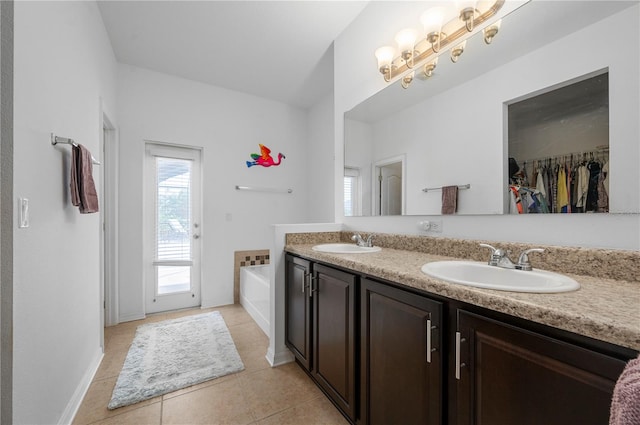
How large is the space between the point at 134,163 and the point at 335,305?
2.69 meters

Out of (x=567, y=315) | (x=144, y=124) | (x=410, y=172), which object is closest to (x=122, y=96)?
(x=144, y=124)

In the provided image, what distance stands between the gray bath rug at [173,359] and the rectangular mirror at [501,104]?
1694 millimetres

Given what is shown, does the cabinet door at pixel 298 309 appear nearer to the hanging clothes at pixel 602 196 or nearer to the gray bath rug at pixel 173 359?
the gray bath rug at pixel 173 359

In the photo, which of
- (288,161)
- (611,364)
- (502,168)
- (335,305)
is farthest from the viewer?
(288,161)

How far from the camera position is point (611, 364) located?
55 cm

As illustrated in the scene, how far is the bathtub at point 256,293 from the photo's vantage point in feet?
8.26

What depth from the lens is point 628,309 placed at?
61 centimetres

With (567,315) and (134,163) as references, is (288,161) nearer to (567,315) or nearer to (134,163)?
(134,163)

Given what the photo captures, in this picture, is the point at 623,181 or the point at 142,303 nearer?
the point at 623,181

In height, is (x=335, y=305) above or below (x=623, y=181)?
below

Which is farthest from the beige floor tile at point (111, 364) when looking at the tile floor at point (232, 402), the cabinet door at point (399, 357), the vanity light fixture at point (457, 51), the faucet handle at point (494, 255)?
the vanity light fixture at point (457, 51)

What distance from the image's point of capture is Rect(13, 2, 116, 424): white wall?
1.00 meters

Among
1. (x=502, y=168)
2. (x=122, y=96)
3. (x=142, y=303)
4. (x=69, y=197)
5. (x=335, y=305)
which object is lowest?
(x=142, y=303)

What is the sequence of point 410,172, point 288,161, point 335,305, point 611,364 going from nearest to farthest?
point 611,364
point 335,305
point 410,172
point 288,161
